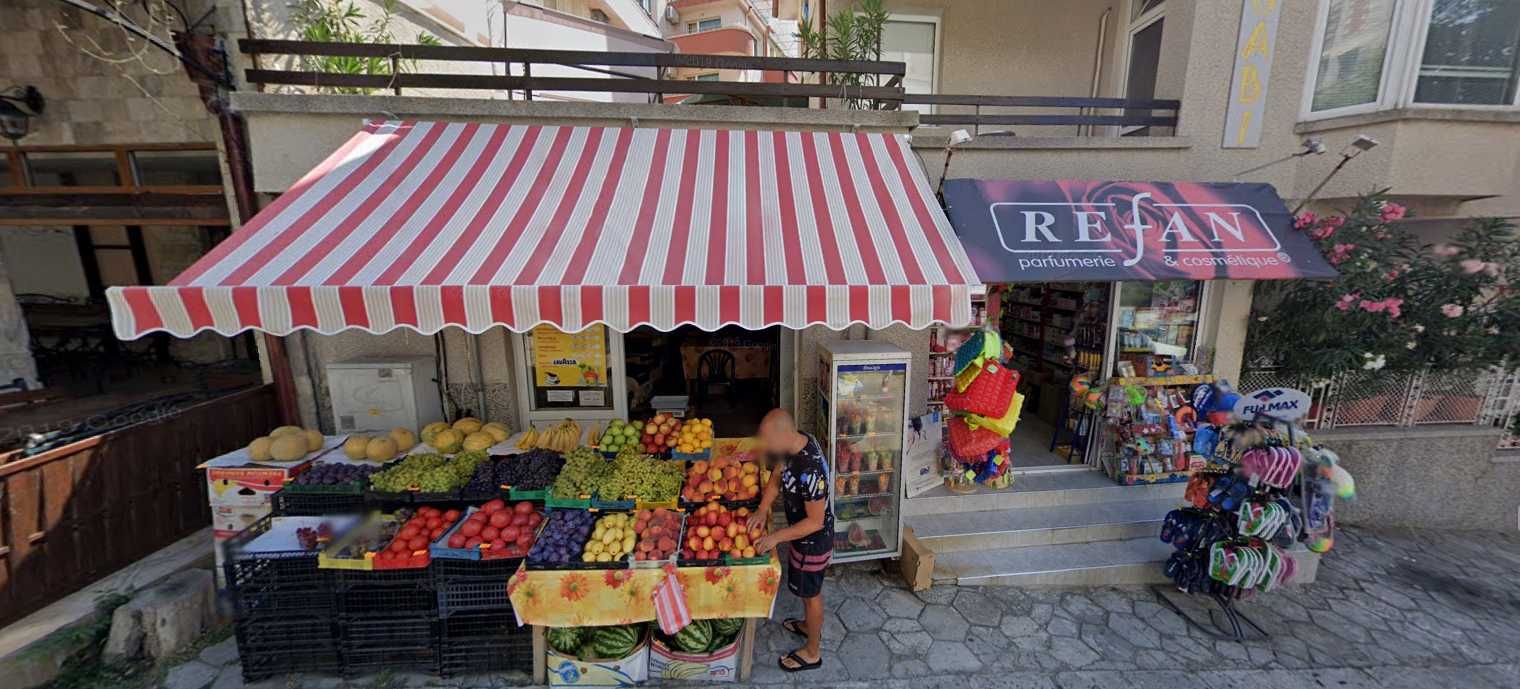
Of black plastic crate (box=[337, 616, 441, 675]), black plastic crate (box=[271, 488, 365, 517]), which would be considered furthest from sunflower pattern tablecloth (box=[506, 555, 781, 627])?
black plastic crate (box=[271, 488, 365, 517])

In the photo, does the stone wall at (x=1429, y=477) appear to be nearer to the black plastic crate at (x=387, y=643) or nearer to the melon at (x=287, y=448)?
the black plastic crate at (x=387, y=643)

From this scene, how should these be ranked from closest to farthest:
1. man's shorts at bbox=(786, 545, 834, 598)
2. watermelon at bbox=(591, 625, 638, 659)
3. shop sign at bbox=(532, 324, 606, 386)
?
1. watermelon at bbox=(591, 625, 638, 659)
2. man's shorts at bbox=(786, 545, 834, 598)
3. shop sign at bbox=(532, 324, 606, 386)

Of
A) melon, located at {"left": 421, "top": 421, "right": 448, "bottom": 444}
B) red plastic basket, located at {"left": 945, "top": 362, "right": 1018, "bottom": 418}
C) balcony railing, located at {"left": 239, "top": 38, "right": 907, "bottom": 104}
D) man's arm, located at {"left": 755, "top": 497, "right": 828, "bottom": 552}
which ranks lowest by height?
man's arm, located at {"left": 755, "top": 497, "right": 828, "bottom": 552}

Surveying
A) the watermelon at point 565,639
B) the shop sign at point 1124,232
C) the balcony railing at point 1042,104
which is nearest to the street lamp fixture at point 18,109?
the watermelon at point 565,639

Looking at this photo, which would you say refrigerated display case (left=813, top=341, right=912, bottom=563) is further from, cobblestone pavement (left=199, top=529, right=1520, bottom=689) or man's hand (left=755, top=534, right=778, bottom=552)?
man's hand (left=755, top=534, right=778, bottom=552)

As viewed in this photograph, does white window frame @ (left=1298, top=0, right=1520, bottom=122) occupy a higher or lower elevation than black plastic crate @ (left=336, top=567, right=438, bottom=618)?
higher

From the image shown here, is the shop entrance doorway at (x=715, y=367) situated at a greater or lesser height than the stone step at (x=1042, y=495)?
greater

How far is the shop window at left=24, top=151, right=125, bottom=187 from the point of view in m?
5.50

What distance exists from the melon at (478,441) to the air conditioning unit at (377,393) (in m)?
0.69

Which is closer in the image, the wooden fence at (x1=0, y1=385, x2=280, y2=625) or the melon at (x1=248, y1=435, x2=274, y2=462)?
the wooden fence at (x1=0, y1=385, x2=280, y2=625)

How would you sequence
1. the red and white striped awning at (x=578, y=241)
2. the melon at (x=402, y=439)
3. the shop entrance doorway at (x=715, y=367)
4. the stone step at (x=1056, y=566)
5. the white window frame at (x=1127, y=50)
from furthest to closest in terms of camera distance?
1. the shop entrance doorway at (x=715, y=367)
2. the white window frame at (x=1127, y=50)
3. the stone step at (x=1056, y=566)
4. the melon at (x=402, y=439)
5. the red and white striped awning at (x=578, y=241)

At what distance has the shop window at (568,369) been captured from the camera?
520 cm

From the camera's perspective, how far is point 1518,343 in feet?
16.5

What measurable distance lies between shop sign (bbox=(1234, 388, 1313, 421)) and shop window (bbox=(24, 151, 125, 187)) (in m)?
11.6
